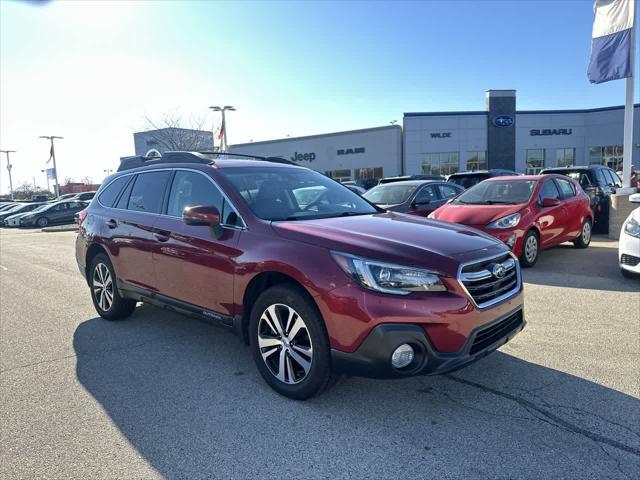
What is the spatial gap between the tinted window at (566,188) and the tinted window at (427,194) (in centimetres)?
251

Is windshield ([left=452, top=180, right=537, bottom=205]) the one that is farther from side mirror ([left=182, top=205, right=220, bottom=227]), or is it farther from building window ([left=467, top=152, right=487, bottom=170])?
building window ([left=467, top=152, right=487, bottom=170])

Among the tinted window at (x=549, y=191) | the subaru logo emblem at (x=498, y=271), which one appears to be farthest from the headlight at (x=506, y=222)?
the subaru logo emblem at (x=498, y=271)

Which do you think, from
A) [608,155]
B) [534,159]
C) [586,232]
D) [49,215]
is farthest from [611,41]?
[608,155]

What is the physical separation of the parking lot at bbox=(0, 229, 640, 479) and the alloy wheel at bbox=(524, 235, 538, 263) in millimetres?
2565

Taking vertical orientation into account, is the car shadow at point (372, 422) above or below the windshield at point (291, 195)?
below

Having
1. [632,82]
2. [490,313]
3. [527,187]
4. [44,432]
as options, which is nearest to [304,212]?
[490,313]

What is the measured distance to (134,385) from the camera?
145 inches

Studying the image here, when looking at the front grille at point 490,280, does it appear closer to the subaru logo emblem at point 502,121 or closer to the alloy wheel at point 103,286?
the alloy wheel at point 103,286

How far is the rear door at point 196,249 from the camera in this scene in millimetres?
3727

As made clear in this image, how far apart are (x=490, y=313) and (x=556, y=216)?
608cm

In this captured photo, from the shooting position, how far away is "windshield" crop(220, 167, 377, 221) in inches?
152

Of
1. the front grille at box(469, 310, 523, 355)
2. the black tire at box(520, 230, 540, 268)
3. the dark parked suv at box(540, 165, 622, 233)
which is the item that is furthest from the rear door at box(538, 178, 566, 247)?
the front grille at box(469, 310, 523, 355)

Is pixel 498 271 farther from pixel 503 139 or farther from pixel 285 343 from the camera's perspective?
pixel 503 139

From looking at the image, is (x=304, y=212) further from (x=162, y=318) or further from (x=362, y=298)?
(x=162, y=318)
